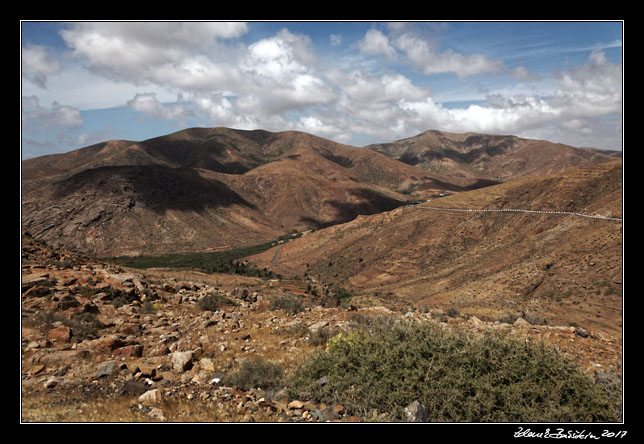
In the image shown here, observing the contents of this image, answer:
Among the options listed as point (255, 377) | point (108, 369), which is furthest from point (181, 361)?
point (255, 377)

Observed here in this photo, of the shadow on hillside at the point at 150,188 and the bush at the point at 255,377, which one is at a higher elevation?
the shadow on hillside at the point at 150,188

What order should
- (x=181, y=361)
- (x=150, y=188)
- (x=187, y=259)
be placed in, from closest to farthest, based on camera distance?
(x=181, y=361)
(x=187, y=259)
(x=150, y=188)

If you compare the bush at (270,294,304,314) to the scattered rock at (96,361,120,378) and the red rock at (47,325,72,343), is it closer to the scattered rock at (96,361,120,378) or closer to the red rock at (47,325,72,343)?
the scattered rock at (96,361,120,378)

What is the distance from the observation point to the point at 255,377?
6.41 meters

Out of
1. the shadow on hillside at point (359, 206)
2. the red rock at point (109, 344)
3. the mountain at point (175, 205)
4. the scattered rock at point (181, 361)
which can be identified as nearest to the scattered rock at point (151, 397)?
the scattered rock at point (181, 361)

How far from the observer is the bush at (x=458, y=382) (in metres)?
4.79

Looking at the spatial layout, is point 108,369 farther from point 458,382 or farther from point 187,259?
point 187,259

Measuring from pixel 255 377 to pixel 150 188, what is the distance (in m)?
99.9

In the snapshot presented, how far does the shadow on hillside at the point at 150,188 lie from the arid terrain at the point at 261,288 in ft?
1.73

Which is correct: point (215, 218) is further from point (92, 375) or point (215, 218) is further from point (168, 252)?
point (92, 375)

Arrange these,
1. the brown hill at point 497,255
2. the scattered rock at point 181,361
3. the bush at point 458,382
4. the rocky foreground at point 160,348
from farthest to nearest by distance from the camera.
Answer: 1. the brown hill at point 497,255
2. the scattered rock at point 181,361
3. the rocky foreground at point 160,348
4. the bush at point 458,382

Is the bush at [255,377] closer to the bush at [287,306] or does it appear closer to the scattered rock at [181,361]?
the scattered rock at [181,361]

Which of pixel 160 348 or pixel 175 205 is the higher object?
pixel 175 205

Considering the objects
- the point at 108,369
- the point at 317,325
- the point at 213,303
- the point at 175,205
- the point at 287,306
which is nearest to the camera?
the point at 108,369
